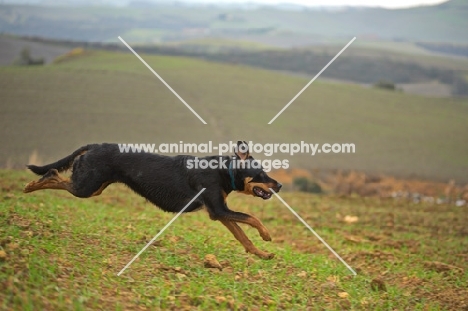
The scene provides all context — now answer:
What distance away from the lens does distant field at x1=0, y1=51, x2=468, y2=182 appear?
35.1 meters

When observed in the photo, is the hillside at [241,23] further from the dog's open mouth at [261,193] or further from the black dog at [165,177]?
the dog's open mouth at [261,193]

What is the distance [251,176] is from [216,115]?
111 ft

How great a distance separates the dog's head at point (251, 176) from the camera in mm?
8992

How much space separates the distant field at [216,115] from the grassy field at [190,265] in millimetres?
14826

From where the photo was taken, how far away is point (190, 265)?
845 centimetres

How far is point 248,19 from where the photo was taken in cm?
18312

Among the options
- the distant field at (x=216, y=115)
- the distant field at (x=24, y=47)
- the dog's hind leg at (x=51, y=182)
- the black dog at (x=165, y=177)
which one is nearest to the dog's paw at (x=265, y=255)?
the black dog at (x=165, y=177)

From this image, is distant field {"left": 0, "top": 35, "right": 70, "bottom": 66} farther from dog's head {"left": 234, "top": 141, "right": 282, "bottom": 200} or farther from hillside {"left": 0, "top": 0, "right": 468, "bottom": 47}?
dog's head {"left": 234, "top": 141, "right": 282, "bottom": 200}

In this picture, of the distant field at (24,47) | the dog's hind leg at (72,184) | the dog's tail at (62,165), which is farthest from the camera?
the distant field at (24,47)

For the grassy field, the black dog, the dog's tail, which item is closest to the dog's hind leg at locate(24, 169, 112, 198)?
the black dog

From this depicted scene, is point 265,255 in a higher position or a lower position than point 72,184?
lower

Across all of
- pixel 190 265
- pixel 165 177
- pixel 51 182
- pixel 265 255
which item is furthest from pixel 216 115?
pixel 190 265

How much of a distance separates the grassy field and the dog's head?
107 centimetres

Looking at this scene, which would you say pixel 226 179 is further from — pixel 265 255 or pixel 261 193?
pixel 265 255
